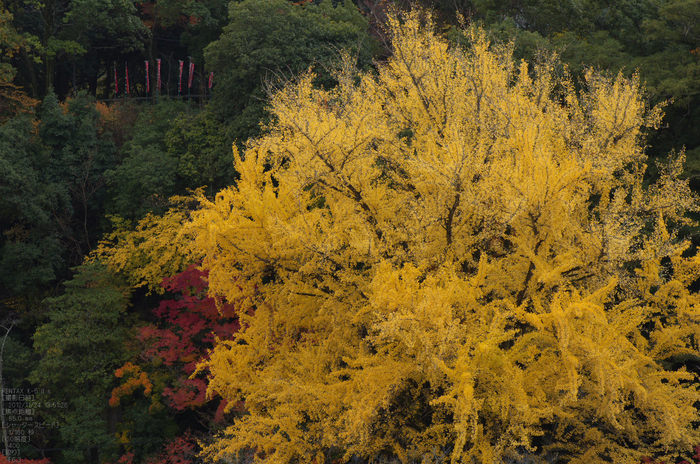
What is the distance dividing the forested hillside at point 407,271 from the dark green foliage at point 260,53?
0.30 feet

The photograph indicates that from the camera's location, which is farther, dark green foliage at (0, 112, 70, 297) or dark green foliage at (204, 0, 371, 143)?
dark green foliage at (204, 0, 371, 143)

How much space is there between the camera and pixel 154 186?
1583 centimetres

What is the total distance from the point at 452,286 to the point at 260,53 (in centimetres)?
1176

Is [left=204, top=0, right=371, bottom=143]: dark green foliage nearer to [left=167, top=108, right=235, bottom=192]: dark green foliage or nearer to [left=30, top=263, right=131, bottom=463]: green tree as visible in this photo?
[left=167, top=108, right=235, bottom=192]: dark green foliage

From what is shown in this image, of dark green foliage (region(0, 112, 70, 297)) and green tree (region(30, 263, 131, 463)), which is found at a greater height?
dark green foliage (region(0, 112, 70, 297))

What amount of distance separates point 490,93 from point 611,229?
11.1ft

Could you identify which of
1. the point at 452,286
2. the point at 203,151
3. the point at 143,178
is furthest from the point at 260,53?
the point at 452,286

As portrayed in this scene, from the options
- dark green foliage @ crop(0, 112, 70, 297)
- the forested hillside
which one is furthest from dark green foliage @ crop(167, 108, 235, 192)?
dark green foliage @ crop(0, 112, 70, 297)

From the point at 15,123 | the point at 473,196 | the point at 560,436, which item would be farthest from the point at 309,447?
the point at 15,123

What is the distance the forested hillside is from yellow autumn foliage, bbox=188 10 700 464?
0.04 meters

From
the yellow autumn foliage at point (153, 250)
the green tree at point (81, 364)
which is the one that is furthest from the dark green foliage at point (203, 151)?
the green tree at point (81, 364)

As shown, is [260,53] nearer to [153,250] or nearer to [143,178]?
[143,178]

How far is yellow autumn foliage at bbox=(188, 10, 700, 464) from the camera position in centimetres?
578

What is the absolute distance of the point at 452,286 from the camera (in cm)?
577
